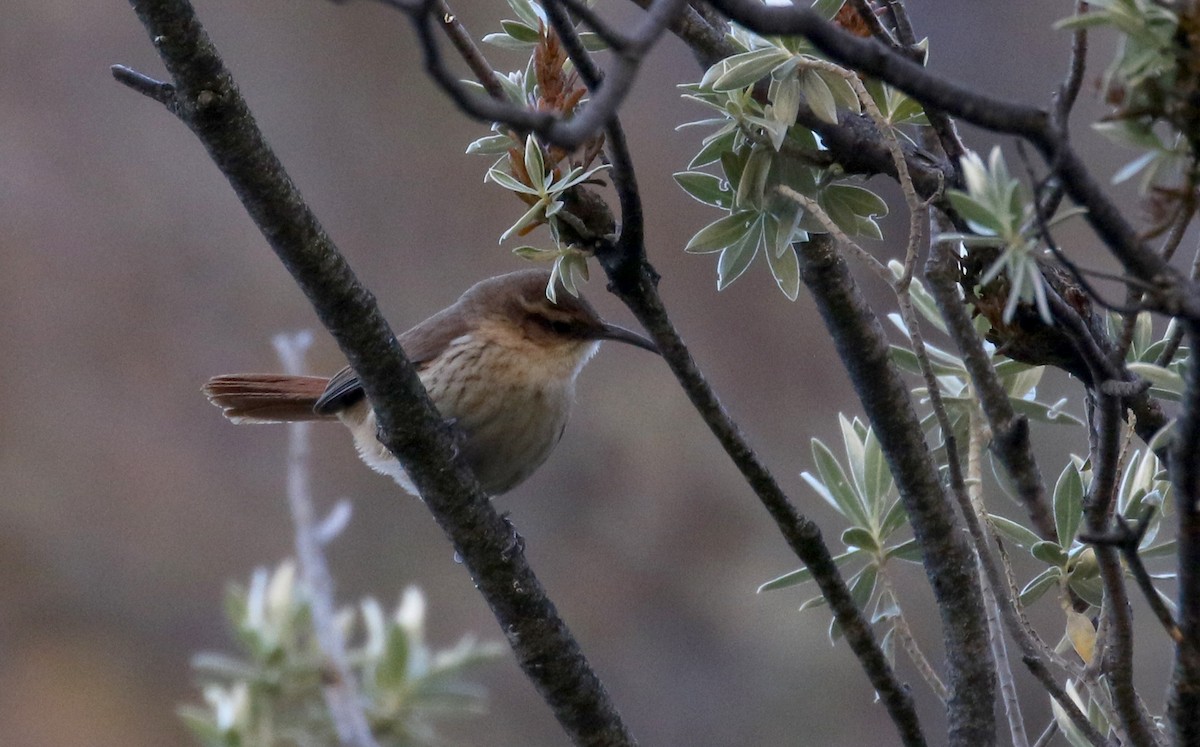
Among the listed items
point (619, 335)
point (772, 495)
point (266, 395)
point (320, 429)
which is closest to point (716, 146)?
point (772, 495)

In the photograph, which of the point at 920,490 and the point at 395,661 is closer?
the point at 920,490

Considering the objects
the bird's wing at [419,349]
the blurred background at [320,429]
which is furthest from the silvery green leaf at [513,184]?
the blurred background at [320,429]

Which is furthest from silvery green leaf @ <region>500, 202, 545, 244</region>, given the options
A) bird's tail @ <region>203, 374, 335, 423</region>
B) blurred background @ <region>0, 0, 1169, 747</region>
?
blurred background @ <region>0, 0, 1169, 747</region>

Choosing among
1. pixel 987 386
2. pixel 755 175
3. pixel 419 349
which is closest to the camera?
pixel 987 386

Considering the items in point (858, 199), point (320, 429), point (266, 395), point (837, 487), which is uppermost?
point (320, 429)

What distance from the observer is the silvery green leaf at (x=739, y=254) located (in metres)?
1.55

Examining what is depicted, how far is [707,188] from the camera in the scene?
5.30 feet

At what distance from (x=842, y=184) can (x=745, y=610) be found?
5.05 m

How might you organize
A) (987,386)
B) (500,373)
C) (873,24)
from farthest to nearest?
(500,373)
(873,24)
(987,386)

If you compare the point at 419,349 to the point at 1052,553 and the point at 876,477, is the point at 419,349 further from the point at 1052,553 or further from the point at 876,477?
the point at 1052,553

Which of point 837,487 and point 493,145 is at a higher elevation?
point 493,145

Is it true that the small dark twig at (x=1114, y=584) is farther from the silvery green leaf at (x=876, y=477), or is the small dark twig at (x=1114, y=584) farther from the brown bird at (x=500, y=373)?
the brown bird at (x=500, y=373)

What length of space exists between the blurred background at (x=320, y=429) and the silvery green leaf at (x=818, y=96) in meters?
4.97

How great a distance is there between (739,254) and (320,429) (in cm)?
543
